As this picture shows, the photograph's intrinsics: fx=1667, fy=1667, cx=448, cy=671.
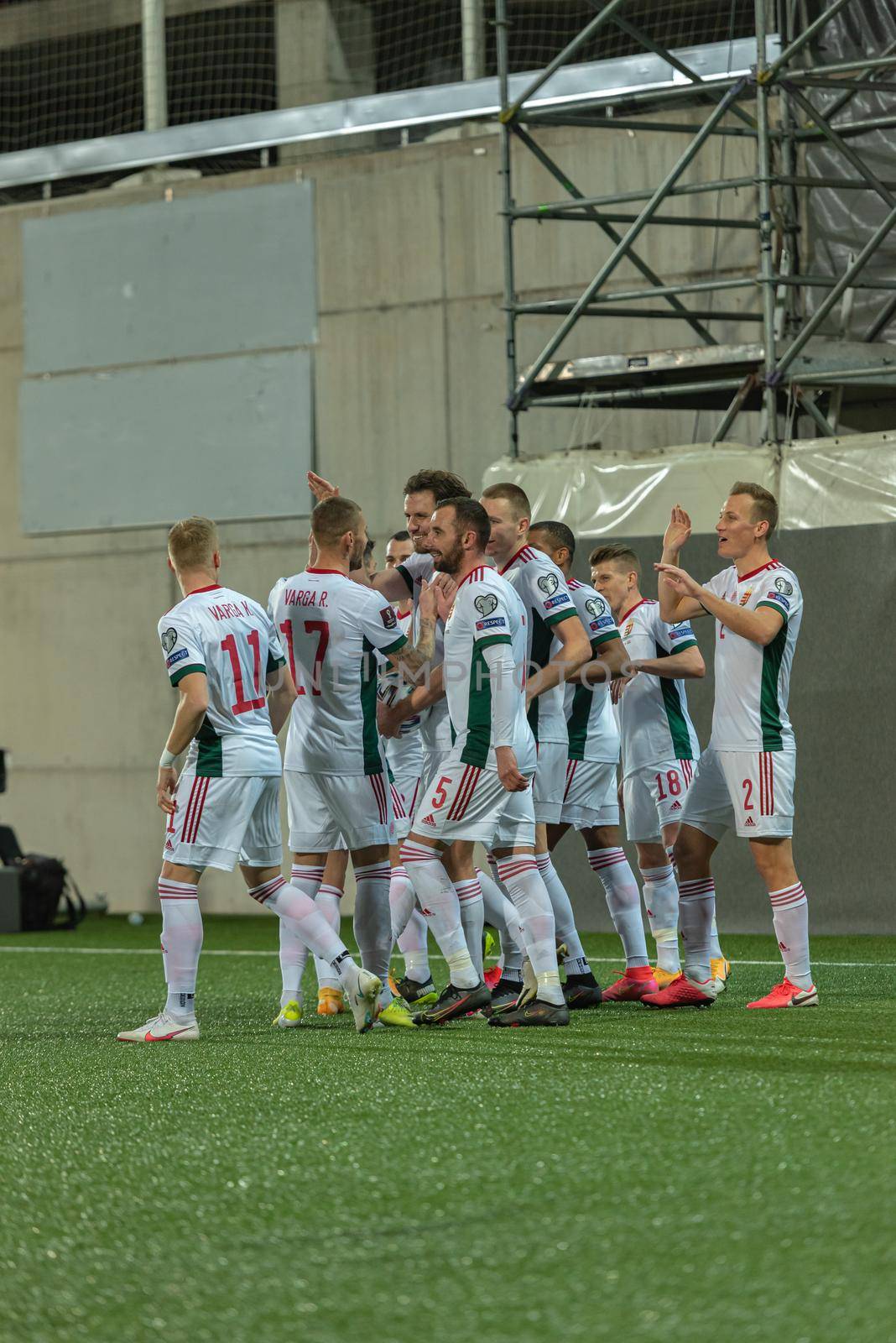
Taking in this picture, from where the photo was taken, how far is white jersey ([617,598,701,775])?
7.34 meters

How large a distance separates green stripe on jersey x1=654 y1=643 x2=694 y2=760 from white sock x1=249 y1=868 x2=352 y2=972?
2025 mm

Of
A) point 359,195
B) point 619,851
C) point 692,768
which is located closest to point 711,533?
point 692,768

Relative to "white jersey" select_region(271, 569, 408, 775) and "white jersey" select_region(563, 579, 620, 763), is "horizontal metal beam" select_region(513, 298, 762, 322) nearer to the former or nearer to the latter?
"white jersey" select_region(563, 579, 620, 763)

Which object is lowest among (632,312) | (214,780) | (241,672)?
(214,780)

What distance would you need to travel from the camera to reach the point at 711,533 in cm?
1012

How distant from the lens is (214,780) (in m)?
5.98

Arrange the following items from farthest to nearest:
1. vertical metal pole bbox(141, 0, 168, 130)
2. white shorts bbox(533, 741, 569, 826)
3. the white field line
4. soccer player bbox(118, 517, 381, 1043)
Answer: vertical metal pole bbox(141, 0, 168, 130) → the white field line → white shorts bbox(533, 741, 569, 826) → soccer player bbox(118, 517, 381, 1043)

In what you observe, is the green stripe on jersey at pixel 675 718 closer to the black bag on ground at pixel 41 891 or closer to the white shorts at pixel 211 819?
the white shorts at pixel 211 819

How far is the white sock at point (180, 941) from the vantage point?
5.99 m

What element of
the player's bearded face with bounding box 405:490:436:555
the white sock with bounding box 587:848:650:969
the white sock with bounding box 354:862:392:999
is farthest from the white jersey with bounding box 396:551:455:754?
the white sock with bounding box 587:848:650:969

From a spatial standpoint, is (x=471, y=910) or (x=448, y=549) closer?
(x=448, y=549)

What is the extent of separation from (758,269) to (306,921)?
275 inches

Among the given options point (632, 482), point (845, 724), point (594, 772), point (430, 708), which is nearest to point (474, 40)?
point (632, 482)

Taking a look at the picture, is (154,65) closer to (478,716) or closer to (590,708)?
(590,708)
